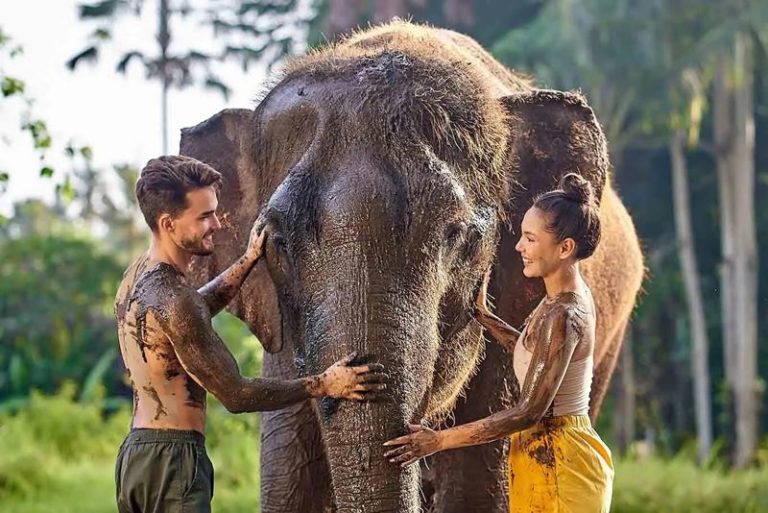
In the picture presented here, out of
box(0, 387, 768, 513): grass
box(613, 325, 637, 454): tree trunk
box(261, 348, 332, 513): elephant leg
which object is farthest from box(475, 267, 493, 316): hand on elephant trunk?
box(613, 325, 637, 454): tree trunk

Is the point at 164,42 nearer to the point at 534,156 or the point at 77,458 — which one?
the point at 77,458

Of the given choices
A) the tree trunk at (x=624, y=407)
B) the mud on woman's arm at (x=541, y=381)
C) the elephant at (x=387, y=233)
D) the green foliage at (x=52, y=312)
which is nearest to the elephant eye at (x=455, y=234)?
the elephant at (x=387, y=233)

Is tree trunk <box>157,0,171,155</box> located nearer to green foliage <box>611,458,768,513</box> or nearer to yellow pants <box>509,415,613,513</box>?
green foliage <box>611,458,768,513</box>

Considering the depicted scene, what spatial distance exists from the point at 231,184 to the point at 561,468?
2.15m

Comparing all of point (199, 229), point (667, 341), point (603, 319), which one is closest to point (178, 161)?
point (199, 229)

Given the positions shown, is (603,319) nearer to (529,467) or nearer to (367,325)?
(529,467)

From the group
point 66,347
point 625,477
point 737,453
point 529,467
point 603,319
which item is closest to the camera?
point 529,467

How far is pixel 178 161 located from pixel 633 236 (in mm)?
5389

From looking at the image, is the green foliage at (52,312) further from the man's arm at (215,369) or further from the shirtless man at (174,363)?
the man's arm at (215,369)

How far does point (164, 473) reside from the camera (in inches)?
167

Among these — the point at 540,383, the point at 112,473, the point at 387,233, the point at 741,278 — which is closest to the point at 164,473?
the point at 387,233

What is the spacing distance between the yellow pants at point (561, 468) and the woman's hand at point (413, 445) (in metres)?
0.50

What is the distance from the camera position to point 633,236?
9117 mm

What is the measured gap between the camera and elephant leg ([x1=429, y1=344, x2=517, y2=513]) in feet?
19.0
